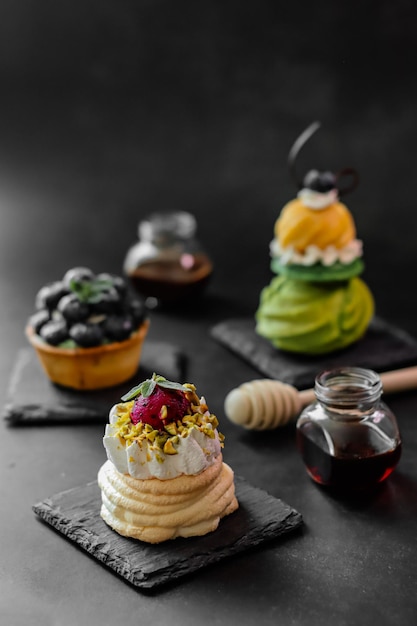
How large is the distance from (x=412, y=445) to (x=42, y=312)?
4.48 ft

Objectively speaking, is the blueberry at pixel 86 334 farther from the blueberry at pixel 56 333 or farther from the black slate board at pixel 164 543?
the black slate board at pixel 164 543

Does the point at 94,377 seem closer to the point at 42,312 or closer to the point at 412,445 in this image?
the point at 42,312

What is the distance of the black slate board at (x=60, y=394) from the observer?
13.8ft

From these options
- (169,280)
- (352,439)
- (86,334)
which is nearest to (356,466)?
(352,439)

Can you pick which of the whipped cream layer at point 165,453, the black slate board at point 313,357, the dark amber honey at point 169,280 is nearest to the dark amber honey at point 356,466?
the whipped cream layer at point 165,453

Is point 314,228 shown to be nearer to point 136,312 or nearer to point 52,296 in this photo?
point 136,312

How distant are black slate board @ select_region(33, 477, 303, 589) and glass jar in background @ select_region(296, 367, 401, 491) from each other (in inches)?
8.3

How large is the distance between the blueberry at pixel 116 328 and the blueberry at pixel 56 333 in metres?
0.14

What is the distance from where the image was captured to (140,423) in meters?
3.33

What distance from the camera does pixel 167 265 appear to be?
206 inches

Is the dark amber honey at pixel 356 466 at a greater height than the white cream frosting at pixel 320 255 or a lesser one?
lesser

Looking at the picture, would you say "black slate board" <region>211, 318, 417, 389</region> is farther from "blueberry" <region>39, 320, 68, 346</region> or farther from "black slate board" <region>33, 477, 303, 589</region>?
"black slate board" <region>33, 477, 303, 589</region>

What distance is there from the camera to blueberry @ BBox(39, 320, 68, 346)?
4254mm

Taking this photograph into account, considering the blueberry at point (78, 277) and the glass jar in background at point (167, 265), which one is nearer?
the blueberry at point (78, 277)
